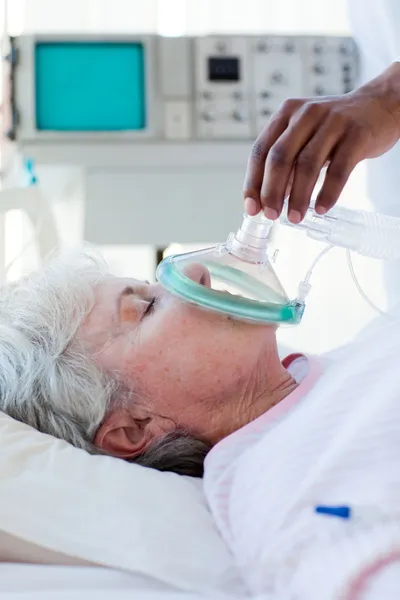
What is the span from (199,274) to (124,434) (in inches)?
10.7

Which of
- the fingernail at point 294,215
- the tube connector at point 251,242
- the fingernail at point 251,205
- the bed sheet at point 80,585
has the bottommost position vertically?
the bed sheet at point 80,585

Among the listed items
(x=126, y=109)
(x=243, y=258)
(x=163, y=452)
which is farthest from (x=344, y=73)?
(x=163, y=452)

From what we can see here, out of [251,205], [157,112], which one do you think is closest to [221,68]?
[157,112]

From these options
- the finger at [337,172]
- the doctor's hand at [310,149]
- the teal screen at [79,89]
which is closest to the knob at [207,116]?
the teal screen at [79,89]

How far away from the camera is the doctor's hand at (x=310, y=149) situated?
3.57 feet

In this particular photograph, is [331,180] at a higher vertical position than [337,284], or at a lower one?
higher

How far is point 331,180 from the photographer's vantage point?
112 cm

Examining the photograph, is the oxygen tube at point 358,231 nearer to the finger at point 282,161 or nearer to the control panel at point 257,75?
the finger at point 282,161

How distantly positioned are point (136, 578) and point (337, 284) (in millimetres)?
2013

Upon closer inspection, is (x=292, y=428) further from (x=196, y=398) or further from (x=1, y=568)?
(x=1, y=568)

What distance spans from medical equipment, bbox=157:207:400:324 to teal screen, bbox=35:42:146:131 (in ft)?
4.06

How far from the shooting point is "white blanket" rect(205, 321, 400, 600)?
31.1 inches

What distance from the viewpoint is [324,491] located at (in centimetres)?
91

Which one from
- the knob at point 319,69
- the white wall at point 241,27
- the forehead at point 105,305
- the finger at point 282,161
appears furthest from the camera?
the white wall at point 241,27
